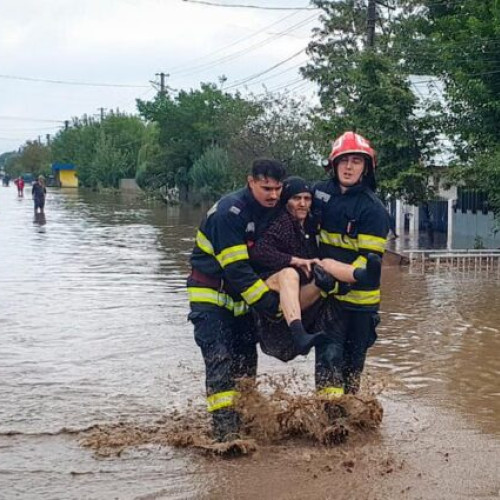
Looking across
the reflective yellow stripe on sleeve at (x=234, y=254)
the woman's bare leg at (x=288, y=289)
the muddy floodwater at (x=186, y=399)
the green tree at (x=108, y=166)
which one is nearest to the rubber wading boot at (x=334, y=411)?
the muddy floodwater at (x=186, y=399)

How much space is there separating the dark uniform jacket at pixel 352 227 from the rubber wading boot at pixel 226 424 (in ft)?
3.44

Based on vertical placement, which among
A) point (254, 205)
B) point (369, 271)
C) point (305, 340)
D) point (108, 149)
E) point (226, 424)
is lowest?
point (226, 424)

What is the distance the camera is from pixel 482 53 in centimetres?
1811

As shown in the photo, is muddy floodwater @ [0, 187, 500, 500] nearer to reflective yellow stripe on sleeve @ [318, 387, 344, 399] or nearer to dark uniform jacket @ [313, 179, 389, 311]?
reflective yellow stripe on sleeve @ [318, 387, 344, 399]

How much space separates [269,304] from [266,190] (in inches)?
28.8

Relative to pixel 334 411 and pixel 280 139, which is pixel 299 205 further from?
pixel 280 139

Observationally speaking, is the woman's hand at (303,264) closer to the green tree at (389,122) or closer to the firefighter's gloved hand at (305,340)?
the firefighter's gloved hand at (305,340)

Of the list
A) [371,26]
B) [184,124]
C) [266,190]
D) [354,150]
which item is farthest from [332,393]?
[184,124]

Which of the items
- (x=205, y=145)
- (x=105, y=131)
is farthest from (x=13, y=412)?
(x=105, y=131)

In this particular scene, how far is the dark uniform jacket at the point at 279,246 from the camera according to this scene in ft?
18.0

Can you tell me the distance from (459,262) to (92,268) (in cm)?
710

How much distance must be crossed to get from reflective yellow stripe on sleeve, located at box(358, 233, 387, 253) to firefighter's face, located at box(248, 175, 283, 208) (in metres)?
0.62

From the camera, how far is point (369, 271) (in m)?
5.35

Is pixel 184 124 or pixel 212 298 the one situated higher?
pixel 184 124
